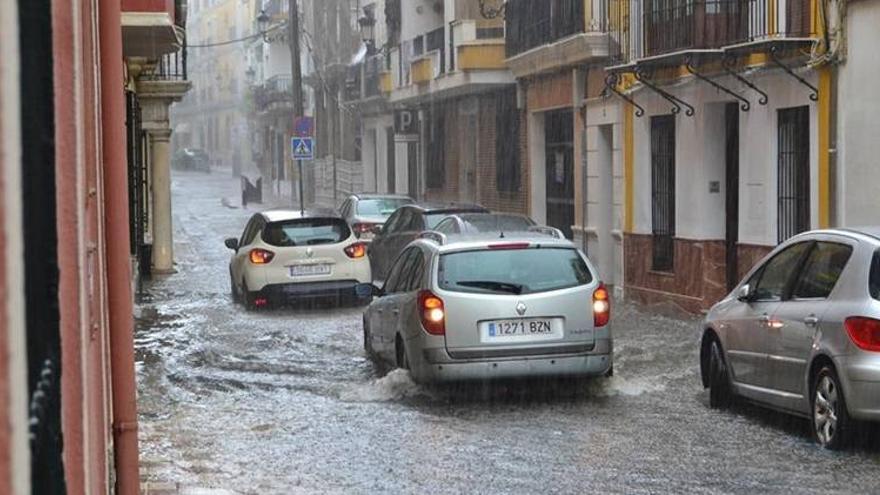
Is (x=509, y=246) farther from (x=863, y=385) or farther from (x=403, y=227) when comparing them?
(x=403, y=227)

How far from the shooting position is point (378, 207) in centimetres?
2842

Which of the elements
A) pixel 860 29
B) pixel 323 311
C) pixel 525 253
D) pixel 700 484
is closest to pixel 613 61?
pixel 323 311

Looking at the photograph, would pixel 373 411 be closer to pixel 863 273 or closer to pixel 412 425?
pixel 412 425

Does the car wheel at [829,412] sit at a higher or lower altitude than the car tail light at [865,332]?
lower

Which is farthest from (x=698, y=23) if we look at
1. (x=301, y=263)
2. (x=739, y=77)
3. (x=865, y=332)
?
(x=865, y=332)

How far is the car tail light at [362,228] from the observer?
27.7 m

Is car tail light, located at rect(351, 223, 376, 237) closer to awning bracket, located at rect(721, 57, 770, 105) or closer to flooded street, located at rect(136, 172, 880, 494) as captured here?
flooded street, located at rect(136, 172, 880, 494)

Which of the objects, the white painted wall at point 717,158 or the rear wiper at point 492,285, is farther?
the white painted wall at point 717,158

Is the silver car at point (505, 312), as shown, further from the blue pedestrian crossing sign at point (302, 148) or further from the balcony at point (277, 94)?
the balcony at point (277, 94)

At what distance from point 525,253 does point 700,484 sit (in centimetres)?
397

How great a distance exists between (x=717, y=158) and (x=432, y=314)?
904cm

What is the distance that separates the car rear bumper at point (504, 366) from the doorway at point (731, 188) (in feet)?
26.0

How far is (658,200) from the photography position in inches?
856

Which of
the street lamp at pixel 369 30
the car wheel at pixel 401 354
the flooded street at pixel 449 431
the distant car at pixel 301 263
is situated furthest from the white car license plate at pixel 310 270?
the street lamp at pixel 369 30
